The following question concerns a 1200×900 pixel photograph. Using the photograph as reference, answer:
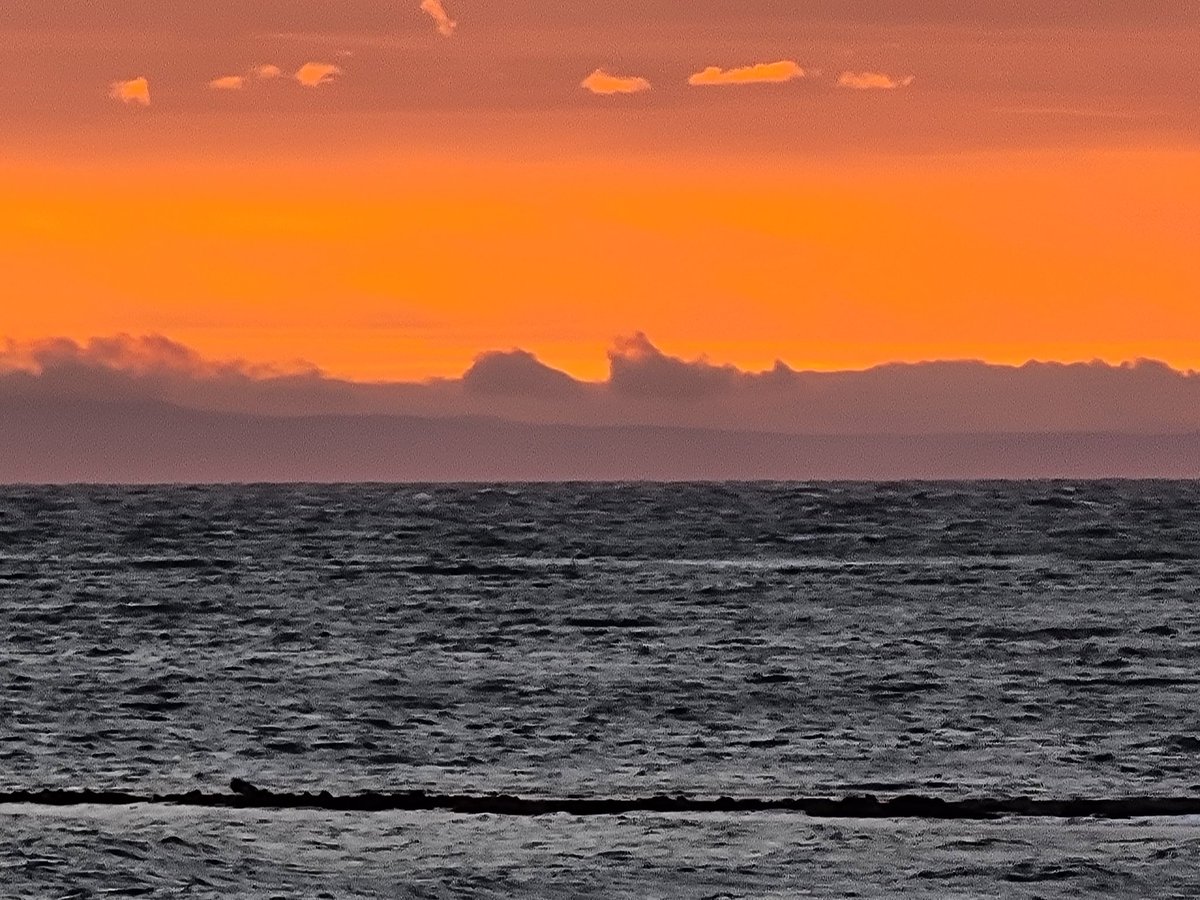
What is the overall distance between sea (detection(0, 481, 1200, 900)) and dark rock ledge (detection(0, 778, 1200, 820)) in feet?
1.51

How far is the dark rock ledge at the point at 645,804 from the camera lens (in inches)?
1051

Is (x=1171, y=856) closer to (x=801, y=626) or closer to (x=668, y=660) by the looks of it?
(x=668, y=660)

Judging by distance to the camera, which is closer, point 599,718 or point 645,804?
point 645,804

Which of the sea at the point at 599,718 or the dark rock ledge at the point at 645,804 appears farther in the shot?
the dark rock ledge at the point at 645,804

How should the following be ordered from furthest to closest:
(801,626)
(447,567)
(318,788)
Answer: (447,567) < (801,626) < (318,788)

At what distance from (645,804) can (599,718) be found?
36.7 ft

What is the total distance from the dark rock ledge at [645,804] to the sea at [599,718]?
0.46 metres

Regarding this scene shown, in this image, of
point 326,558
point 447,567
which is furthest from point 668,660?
point 326,558

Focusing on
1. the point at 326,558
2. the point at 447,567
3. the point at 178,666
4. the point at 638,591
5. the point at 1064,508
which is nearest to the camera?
the point at 178,666

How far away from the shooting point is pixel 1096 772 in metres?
32.3

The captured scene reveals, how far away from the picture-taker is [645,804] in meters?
27.3

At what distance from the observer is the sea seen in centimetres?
2352

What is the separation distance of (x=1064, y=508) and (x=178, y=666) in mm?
135307

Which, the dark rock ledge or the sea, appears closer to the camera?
the sea
